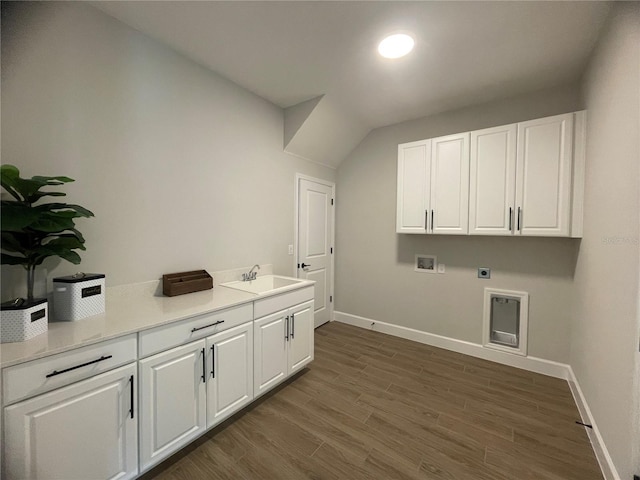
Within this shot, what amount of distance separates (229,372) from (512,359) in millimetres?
2931

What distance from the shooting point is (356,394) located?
2.22m

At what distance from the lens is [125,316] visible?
4.97ft

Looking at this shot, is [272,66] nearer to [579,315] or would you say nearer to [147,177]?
[147,177]

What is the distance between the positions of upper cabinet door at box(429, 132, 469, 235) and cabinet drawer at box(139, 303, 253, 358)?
2.29 m

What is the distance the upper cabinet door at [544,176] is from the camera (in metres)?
2.20

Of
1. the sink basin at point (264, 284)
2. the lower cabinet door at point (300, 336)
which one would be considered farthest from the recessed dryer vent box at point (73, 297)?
the lower cabinet door at point (300, 336)

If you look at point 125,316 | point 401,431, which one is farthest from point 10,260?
point 401,431

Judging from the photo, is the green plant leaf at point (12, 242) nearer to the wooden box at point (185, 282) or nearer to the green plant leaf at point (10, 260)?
the green plant leaf at point (10, 260)

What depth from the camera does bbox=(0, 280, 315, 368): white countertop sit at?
1.10m

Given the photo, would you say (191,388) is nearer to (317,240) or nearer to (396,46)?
(317,240)

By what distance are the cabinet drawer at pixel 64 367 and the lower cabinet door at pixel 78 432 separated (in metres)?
0.04

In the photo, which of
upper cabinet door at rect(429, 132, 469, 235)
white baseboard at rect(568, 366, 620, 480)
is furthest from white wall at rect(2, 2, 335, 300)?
white baseboard at rect(568, 366, 620, 480)

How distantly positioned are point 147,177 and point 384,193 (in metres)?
2.80

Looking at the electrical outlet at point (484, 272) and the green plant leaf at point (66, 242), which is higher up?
the green plant leaf at point (66, 242)
